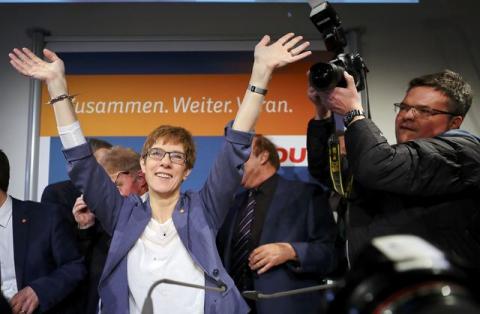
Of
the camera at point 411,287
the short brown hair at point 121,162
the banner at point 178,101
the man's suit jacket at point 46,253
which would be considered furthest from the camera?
the banner at point 178,101

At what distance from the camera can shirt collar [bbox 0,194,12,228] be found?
227cm

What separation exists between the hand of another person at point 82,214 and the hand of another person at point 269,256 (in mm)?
657

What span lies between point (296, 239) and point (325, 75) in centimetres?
99

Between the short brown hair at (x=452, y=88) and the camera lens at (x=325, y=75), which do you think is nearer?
the camera lens at (x=325, y=75)

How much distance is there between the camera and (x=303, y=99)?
Result: 11.2ft

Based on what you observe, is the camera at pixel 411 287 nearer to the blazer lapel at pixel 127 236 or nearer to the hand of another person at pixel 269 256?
the blazer lapel at pixel 127 236

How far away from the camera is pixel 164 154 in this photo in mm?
1894

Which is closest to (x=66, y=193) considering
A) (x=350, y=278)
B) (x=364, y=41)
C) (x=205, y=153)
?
(x=205, y=153)

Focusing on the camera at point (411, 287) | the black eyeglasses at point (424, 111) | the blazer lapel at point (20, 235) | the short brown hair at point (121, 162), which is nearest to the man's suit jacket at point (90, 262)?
the blazer lapel at point (20, 235)

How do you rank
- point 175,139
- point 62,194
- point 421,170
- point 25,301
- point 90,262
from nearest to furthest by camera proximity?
point 421,170 → point 175,139 → point 25,301 → point 90,262 → point 62,194

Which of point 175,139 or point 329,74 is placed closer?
point 329,74

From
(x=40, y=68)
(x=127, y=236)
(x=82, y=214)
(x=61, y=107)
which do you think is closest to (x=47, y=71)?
(x=40, y=68)

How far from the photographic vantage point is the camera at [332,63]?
1.73 metres

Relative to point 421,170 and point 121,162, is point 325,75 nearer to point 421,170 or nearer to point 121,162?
point 421,170
